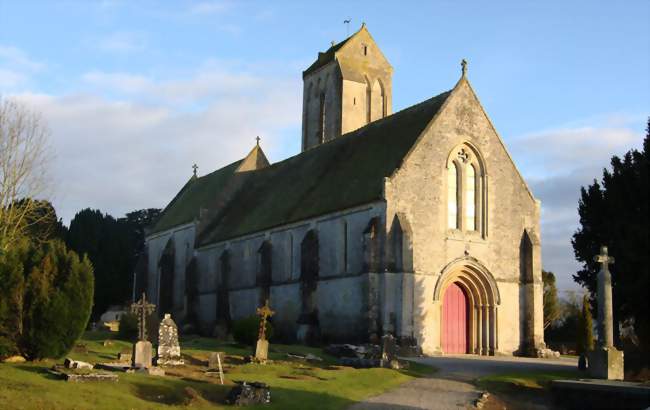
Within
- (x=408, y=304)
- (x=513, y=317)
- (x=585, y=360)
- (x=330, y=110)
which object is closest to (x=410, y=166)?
(x=408, y=304)

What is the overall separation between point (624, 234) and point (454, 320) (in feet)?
39.5

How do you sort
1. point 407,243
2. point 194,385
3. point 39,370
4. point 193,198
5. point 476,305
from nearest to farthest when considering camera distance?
point 194,385
point 39,370
point 407,243
point 476,305
point 193,198

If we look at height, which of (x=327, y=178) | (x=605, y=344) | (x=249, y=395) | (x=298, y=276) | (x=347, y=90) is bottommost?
(x=249, y=395)

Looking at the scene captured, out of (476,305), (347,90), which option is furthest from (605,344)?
(347,90)

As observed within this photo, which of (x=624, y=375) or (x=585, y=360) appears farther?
(x=585, y=360)

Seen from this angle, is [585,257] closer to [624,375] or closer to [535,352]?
[624,375]

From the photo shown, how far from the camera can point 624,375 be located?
24438mm

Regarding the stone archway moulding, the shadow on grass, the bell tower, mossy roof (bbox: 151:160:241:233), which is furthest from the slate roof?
the shadow on grass

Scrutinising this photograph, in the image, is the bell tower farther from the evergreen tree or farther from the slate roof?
the evergreen tree

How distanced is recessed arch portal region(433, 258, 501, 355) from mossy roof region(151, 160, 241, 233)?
21.4m

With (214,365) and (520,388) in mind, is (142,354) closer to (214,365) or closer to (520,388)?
(214,365)

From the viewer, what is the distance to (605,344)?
2302 cm

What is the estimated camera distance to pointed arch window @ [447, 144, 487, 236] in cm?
3578

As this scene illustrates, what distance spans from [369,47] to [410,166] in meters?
22.2
